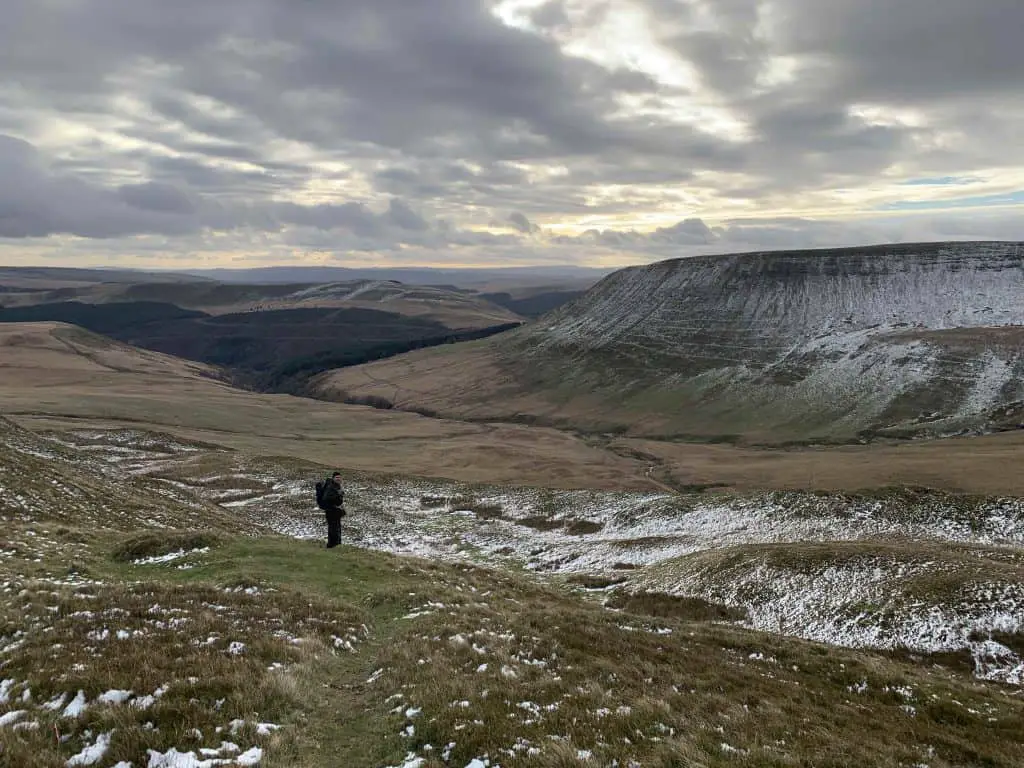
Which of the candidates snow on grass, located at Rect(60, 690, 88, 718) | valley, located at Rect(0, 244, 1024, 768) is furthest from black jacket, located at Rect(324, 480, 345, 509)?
snow on grass, located at Rect(60, 690, 88, 718)

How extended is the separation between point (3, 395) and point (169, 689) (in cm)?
15411

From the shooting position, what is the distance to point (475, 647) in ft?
51.0

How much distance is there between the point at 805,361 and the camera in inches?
5787

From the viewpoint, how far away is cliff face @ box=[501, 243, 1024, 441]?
11738 centimetres

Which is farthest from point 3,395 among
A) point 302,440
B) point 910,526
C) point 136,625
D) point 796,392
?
point 796,392

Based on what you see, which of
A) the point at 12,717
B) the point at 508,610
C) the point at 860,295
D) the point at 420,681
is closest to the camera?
the point at 12,717

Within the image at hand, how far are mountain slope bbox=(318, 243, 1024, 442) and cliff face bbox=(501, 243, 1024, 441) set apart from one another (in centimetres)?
42

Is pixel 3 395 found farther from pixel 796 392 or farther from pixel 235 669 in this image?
pixel 796 392

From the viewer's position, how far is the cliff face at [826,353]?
117375 millimetres

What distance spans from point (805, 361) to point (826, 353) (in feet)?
20.0

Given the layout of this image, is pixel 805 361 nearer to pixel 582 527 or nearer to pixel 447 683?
pixel 582 527

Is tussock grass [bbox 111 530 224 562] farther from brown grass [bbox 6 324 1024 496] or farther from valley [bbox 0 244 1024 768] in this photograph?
brown grass [bbox 6 324 1024 496]

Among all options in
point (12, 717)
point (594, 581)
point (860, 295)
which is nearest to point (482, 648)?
point (12, 717)

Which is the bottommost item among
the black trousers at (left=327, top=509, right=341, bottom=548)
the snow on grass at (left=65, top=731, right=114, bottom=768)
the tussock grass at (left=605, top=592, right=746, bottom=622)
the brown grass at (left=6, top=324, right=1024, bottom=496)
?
the brown grass at (left=6, top=324, right=1024, bottom=496)
